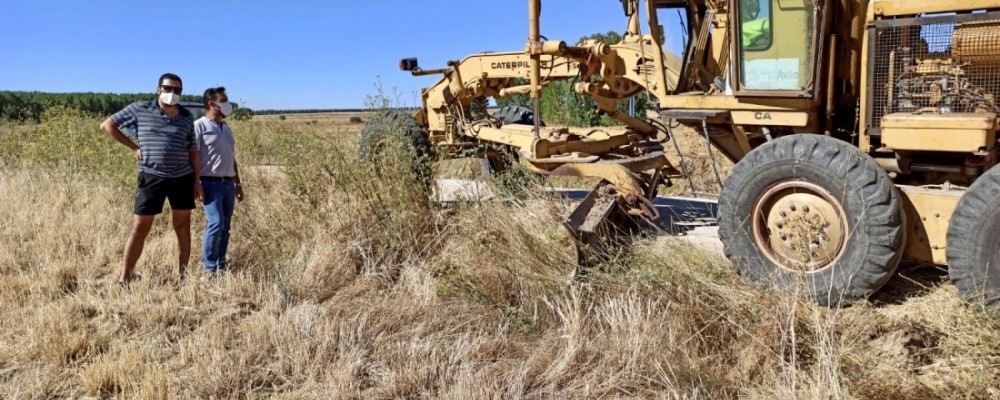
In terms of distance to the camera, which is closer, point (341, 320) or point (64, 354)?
point (64, 354)

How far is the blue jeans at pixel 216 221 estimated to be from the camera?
529 centimetres

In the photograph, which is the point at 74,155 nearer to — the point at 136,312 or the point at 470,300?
the point at 136,312

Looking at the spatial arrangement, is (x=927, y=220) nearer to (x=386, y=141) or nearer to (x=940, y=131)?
(x=940, y=131)

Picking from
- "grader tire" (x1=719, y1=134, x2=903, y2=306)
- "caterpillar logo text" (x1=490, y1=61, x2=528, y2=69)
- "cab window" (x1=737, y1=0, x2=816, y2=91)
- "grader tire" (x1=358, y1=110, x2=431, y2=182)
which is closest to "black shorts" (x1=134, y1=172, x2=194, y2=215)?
"grader tire" (x1=358, y1=110, x2=431, y2=182)

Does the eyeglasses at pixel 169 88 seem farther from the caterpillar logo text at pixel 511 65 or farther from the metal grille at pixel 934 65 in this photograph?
the metal grille at pixel 934 65

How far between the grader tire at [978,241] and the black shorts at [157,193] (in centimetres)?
524

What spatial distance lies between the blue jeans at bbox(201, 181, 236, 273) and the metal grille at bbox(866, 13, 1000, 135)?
4832mm

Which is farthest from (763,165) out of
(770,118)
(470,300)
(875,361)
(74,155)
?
(74,155)

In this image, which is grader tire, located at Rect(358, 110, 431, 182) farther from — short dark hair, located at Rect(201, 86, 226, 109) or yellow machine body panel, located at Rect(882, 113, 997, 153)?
yellow machine body panel, located at Rect(882, 113, 997, 153)

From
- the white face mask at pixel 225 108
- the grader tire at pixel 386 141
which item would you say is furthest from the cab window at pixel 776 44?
the white face mask at pixel 225 108

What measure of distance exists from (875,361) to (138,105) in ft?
16.8

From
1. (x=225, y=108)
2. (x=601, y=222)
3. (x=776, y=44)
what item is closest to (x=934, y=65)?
(x=776, y=44)

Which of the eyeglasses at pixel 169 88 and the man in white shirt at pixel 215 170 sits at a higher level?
the eyeglasses at pixel 169 88

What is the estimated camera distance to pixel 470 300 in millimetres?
4641
